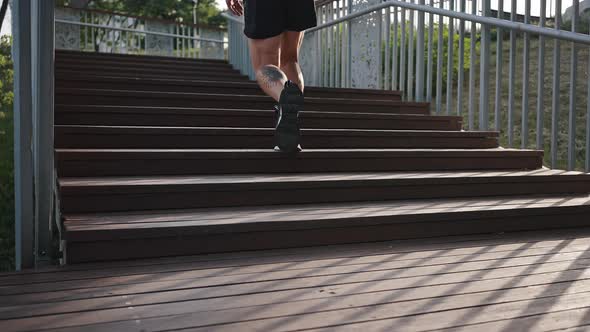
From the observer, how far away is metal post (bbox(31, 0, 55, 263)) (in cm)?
211

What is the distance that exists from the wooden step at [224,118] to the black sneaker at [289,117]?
662 mm

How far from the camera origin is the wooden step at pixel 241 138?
2.94 m

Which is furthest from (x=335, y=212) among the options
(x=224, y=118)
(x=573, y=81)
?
(x=573, y=81)

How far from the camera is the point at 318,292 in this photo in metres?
1.76

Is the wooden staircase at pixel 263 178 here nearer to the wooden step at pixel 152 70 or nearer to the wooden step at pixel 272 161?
the wooden step at pixel 272 161

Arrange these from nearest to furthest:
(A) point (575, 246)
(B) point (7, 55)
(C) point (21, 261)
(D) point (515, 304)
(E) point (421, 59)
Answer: (D) point (515, 304)
(C) point (21, 261)
(A) point (575, 246)
(E) point (421, 59)
(B) point (7, 55)

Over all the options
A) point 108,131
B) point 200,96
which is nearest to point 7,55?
point 200,96

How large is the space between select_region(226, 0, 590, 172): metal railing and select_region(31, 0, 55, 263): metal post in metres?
2.49

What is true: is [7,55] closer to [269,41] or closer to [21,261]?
[269,41]

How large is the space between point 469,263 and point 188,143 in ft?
5.30

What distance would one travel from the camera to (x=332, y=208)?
2559mm

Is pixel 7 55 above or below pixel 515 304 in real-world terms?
above

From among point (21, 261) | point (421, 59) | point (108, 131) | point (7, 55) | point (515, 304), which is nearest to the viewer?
point (515, 304)

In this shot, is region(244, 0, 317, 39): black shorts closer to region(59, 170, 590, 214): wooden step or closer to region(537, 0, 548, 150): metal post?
region(59, 170, 590, 214): wooden step
